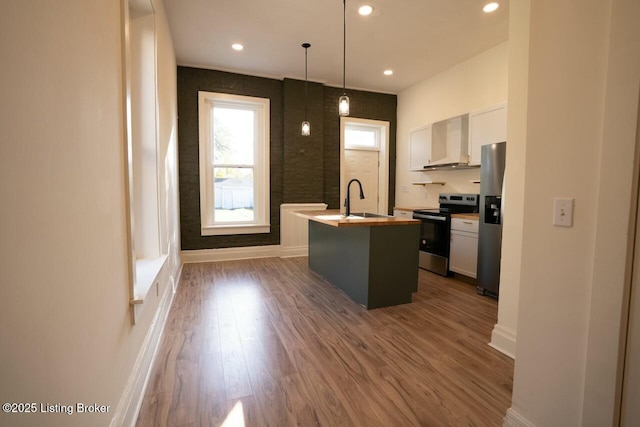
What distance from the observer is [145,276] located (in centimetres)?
199

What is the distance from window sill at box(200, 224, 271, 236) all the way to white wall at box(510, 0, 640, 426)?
14.4ft

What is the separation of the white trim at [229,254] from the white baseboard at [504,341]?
3745 millimetres

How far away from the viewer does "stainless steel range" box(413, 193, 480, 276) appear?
13.6ft

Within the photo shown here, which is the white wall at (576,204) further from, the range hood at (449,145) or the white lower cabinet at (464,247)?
the range hood at (449,145)

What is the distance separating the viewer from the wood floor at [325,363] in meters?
1.60

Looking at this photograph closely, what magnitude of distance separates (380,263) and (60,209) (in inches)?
99.0

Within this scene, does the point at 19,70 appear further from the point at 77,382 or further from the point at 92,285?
the point at 77,382

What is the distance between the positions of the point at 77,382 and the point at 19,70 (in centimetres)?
94

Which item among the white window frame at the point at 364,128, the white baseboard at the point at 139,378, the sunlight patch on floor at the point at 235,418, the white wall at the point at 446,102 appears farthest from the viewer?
the white window frame at the point at 364,128

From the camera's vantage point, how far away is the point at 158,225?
2.46 m

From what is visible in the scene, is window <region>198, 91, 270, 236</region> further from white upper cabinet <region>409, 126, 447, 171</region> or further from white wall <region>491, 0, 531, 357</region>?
white wall <region>491, 0, 531, 357</region>

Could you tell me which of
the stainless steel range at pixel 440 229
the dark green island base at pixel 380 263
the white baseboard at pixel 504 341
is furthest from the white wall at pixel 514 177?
the stainless steel range at pixel 440 229

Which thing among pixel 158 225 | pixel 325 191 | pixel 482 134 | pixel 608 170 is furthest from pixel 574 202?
pixel 325 191

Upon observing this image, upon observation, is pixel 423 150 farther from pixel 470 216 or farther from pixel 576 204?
pixel 576 204
